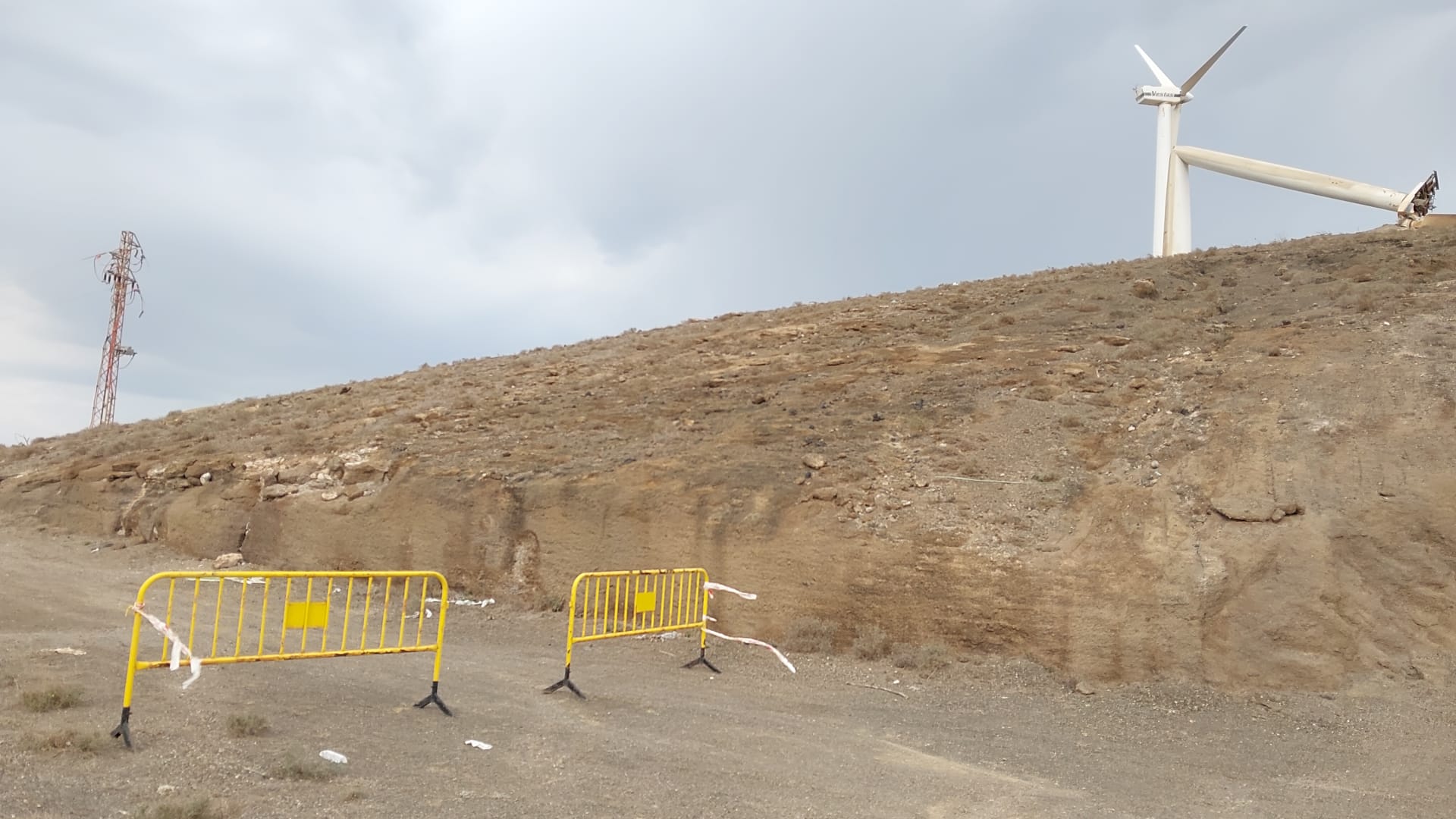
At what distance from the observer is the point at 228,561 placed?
1507cm

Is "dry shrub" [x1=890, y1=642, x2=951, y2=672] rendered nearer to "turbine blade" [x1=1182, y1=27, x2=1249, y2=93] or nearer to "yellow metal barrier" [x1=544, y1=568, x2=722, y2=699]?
"yellow metal barrier" [x1=544, y1=568, x2=722, y2=699]

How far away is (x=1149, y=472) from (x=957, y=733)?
4.72m

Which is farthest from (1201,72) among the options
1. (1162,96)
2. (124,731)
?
(124,731)

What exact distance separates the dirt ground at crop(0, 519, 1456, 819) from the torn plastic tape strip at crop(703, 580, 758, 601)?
2.20 ft

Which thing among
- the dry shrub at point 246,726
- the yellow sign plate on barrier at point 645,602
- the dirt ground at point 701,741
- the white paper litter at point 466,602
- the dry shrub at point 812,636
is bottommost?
the dirt ground at point 701,741

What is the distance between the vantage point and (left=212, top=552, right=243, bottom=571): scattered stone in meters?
15.0

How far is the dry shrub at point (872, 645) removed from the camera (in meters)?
9.99

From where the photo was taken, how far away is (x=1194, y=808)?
6148 mm

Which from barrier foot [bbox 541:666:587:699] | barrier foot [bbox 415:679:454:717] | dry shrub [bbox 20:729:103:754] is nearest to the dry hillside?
barrier foot [bbox 541:666:587:699]

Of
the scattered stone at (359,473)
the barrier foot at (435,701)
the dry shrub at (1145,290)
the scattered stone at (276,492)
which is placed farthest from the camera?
the dry shrub at (1145,290)

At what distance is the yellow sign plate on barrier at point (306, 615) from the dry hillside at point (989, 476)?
17.1ft

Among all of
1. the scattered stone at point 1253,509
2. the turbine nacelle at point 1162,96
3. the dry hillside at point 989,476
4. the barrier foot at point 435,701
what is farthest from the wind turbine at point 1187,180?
the barrier foot at point 435,701

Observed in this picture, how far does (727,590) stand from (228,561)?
9.01 m

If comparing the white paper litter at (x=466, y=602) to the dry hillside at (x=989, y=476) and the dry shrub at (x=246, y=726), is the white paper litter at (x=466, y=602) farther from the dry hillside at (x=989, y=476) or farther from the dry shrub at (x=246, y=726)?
the dry shrub at (x=246, y=726)
